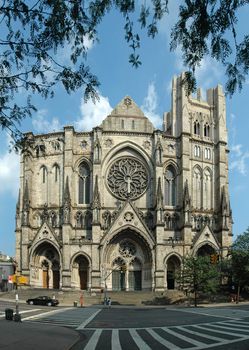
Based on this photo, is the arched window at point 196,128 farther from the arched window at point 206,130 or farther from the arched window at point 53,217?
the arched window at point 53,217

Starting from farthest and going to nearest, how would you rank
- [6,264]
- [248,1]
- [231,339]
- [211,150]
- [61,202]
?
[6,264] → [211,150] → [61,202] → [231,339] → [248,1]

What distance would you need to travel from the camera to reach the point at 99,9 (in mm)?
10484

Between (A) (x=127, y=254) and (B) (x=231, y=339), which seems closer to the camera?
(B) (x=231, y=339)

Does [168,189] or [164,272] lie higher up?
[168,189]

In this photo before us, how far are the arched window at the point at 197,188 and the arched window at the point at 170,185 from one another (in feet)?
8.21

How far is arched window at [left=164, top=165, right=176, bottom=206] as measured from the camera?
6800cm

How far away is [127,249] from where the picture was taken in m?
65.4

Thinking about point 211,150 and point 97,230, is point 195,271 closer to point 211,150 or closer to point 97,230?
point 97,230

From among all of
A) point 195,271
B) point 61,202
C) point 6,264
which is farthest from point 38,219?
point 195,271

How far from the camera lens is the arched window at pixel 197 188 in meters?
68.6

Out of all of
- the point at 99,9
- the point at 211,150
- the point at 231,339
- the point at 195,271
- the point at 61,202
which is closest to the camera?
the point at 99,9

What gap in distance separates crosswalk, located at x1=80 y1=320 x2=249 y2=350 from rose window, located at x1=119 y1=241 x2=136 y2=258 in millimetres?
40597

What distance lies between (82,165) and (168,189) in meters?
10.9

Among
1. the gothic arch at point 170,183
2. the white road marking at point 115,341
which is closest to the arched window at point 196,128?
the gothic arch at point 170,183
